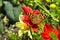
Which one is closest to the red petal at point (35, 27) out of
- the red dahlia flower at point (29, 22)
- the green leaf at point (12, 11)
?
the red dahlia flower at point (29, 22)

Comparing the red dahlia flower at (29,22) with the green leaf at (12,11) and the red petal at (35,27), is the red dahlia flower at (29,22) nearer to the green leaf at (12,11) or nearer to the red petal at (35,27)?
the red petal at (35,27)

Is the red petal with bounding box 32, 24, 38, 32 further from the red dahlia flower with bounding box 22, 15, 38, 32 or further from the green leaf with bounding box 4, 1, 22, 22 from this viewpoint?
the green leaf with bounding box 4, 1, 22, 22

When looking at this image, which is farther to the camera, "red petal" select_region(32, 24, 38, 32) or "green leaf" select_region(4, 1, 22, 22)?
"green leaf" select_region(4, 1, 22, 22)

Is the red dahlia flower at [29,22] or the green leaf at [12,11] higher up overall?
the red dahlia flower at [29,22]

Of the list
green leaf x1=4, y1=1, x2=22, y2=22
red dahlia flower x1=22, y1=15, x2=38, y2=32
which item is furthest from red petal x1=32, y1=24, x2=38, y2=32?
green leaf x1=4, y1=1, x2=22, y2=22

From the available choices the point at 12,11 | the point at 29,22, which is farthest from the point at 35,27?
the point at 12,11

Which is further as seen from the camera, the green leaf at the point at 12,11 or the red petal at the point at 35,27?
the green leaf at the point at 12,11

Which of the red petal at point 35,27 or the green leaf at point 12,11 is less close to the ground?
the red petal at point 35,27

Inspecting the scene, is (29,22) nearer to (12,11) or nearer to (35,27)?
(35,27)

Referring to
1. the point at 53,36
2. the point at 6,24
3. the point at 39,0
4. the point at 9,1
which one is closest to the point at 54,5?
the point at 39,0

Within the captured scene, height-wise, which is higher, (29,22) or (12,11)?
(29,22)

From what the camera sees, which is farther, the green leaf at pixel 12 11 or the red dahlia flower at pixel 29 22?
the green leaf at pixel 12 11

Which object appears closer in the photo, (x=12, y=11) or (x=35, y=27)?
(x=35, y=27)

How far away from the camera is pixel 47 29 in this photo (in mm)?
771
